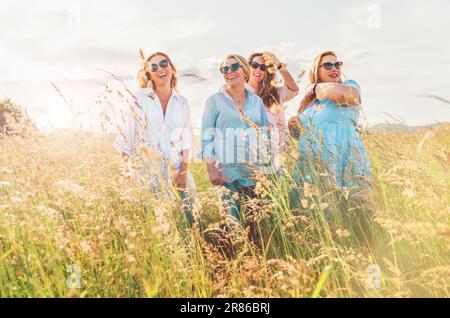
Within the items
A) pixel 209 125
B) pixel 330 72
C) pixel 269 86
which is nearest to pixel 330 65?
pixel 330 72

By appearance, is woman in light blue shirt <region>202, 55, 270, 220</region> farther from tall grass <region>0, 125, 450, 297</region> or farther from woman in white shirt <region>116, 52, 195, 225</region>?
tall grass <region>0, 125, 450, 297</region>

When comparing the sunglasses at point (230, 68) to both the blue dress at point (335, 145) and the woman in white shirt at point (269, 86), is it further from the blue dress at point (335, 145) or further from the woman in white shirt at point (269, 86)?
the blue dress at point (335, 145)

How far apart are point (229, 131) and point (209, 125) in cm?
18

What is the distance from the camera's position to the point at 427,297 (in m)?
2.18

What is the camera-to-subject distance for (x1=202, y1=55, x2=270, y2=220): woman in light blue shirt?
11.9 feet

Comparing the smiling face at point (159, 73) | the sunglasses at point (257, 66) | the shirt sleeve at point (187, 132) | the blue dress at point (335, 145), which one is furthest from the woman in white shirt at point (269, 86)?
the smiling face at point (159, 73)

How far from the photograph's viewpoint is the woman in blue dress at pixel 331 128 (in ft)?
10.4

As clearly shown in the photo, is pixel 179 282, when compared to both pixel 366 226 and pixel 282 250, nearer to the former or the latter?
pixel 282 250

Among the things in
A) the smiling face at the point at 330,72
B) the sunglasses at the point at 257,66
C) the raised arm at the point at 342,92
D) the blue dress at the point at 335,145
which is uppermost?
the sunglasses at the point at 257,66

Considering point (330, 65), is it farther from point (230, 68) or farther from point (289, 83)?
point (230, 68)

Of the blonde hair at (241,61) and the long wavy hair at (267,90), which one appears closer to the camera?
the blonde hair at (241,61)

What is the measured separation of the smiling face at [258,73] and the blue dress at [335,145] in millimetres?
707
